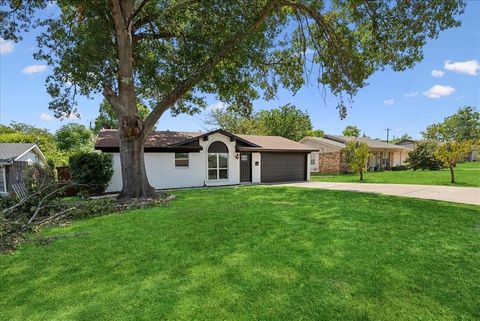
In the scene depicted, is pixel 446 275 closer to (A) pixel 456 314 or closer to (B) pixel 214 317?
(A) pixel 456 314

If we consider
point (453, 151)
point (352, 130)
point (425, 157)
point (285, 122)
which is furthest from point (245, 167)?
point (352, 130)

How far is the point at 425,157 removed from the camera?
104 ft

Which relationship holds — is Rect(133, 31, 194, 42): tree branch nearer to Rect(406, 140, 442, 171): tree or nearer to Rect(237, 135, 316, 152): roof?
Rect(237, 135, 316, 152): roof

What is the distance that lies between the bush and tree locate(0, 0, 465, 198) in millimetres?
2239

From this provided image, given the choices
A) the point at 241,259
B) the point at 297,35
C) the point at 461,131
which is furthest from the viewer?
the point at 461,131

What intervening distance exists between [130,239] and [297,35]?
453 inches

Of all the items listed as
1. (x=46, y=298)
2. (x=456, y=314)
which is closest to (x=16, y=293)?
(x=46, y=298)

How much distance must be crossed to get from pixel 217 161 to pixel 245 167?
2.26 meters

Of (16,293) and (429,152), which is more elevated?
(429,152)

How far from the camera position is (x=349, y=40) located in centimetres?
1173

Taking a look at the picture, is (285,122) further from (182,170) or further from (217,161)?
(182,170)

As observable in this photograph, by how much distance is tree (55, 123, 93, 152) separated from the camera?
31.8 metres

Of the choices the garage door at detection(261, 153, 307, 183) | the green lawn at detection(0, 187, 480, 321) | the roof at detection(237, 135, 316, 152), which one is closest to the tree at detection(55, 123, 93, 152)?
the roof at detection(237, 135, 316, 152)

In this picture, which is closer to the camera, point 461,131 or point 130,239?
point 130,239
